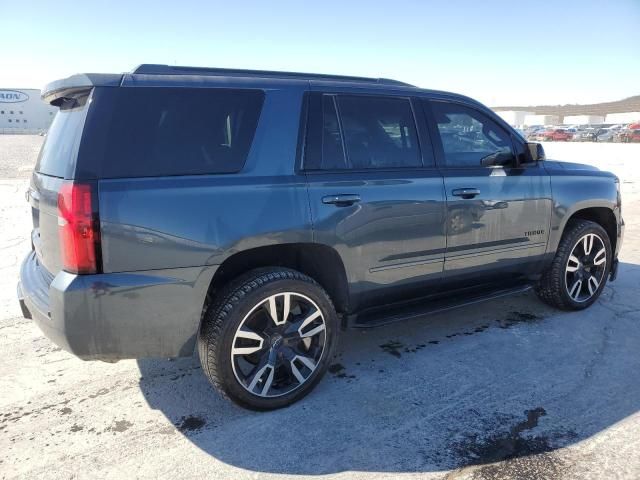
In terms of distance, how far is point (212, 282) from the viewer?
2.95 metres

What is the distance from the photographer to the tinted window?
371cm

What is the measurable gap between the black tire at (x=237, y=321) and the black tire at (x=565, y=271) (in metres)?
2.48

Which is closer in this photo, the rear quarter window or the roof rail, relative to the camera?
the rear quarter window

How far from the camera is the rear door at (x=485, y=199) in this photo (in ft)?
11.9

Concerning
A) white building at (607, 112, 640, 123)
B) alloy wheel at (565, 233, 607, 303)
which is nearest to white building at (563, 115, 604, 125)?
white building at (607, 112, 640, 123)

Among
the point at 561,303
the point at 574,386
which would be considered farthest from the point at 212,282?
the point at 561,303

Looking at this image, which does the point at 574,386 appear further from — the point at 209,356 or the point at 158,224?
the point at 158,224

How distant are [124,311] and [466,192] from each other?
245 cm

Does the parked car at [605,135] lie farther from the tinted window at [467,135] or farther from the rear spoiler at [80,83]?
the rear spoiler at [80,83]

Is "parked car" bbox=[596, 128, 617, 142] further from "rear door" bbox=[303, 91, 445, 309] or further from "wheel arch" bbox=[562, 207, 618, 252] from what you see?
"rear door" bbox=[303, 91, 445, 309]

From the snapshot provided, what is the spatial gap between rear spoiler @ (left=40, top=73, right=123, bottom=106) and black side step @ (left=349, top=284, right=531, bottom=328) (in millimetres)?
2049

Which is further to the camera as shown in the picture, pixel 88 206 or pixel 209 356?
pixel 209 356

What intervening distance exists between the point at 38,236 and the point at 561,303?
420 centimetres

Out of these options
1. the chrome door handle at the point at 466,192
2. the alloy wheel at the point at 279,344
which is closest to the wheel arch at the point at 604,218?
the chrome door handle at the point at 466,192
